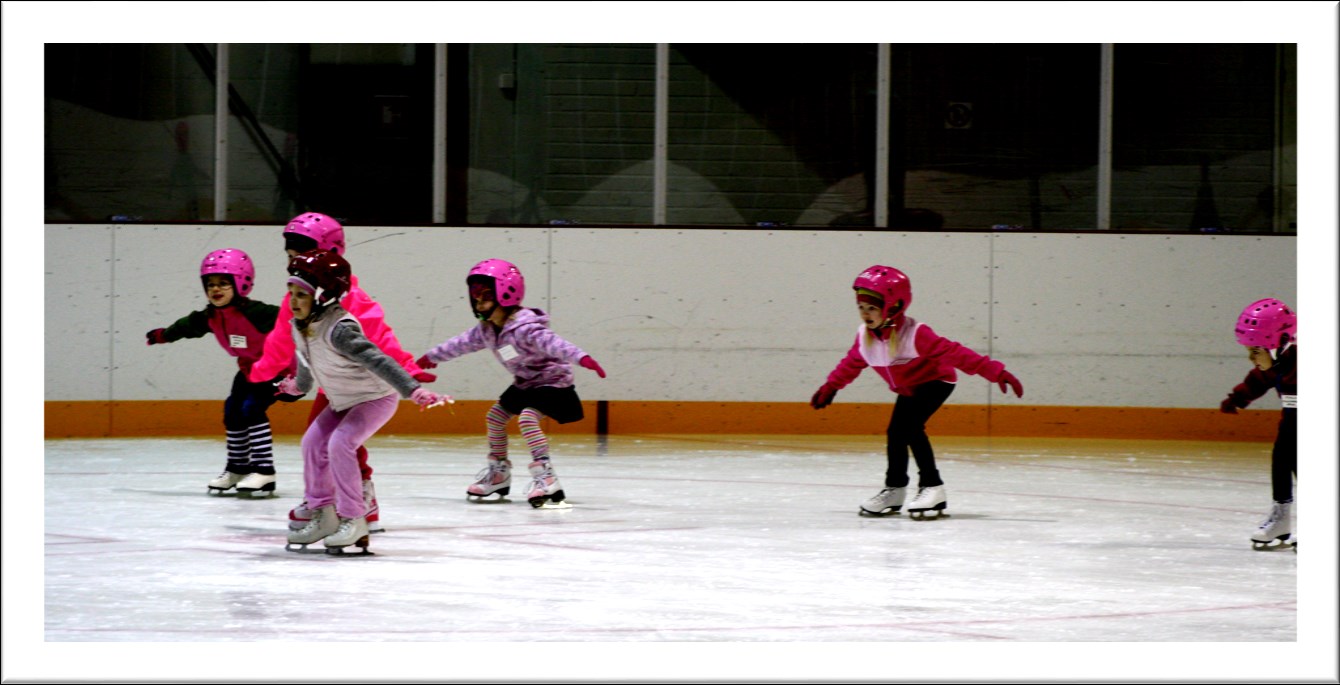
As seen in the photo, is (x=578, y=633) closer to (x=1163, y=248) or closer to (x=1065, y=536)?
(x=1065, y=536)

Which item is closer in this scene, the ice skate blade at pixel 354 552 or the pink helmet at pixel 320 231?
the ice skate blade at pixel 354 552

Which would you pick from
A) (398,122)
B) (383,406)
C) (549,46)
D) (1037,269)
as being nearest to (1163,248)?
(1037,269)

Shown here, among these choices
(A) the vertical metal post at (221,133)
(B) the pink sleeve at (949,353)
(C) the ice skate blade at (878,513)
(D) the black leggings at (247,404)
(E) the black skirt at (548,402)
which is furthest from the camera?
(A) the vertical metal post at (221,133)

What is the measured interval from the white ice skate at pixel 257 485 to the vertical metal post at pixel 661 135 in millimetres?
4559

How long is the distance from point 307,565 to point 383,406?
0.61 metres

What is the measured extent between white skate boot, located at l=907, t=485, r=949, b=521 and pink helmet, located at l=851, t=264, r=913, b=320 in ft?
2.59

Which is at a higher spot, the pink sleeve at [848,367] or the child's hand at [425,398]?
the pink sleeve at [848,367]

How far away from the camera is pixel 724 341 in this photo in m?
11.1

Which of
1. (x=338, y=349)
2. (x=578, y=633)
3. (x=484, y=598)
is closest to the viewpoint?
(x=578, y=633)

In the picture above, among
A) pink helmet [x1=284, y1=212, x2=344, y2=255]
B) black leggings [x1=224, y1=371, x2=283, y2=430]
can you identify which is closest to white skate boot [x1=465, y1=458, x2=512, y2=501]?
black leggings [x1=224, y1=371, x2=283, y2=430]

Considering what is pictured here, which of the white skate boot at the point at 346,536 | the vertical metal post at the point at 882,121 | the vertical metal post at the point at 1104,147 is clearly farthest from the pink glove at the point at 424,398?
the vertical metal post at the point at 1104,147

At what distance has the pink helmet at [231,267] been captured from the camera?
7.68m

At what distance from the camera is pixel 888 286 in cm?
677

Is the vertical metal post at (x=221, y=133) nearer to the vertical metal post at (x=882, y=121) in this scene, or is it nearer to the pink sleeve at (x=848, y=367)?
the vertical metal post at (x=882, y=121)
